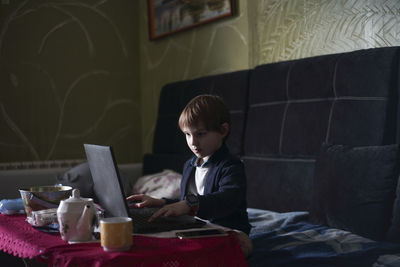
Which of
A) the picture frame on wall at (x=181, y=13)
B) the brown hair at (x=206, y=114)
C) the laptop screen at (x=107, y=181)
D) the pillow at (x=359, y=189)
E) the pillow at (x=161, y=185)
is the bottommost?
the pillow at (x=161, y=185)

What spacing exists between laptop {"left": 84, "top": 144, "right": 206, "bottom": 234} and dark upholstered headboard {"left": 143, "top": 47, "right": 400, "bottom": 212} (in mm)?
895

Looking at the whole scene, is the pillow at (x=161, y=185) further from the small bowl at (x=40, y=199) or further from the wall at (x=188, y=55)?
the small bowl at (x=40, y=199)

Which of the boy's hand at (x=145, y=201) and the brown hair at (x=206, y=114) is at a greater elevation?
the brown hair at (x=206, y=114)

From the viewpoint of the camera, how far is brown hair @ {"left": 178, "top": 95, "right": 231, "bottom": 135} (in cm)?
162

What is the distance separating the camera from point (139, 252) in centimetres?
102

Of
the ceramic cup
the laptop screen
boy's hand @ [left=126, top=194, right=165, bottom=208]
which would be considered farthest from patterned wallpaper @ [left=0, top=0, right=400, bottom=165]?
the ceramic cup

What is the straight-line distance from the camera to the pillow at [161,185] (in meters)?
2.56

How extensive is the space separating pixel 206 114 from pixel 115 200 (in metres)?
0.50

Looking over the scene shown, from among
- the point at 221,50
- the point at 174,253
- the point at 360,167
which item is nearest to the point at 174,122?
the point at 221,50

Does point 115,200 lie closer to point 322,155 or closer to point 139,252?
point 139,252

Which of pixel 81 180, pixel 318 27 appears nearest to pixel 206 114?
pixel 318 27

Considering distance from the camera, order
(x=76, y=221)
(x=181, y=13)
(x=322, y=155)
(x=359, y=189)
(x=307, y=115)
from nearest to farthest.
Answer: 1. (x=76, y=221)
2. (x=359, y=189)
3. (x=322, y=155)
4. (x=307, y=115)
5. (x=181, y=13)

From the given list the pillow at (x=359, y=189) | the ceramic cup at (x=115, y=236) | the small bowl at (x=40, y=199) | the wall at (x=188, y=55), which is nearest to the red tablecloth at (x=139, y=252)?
the ceramic cup at (x=115, y=236)

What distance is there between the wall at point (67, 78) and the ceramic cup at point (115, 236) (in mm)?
2616
